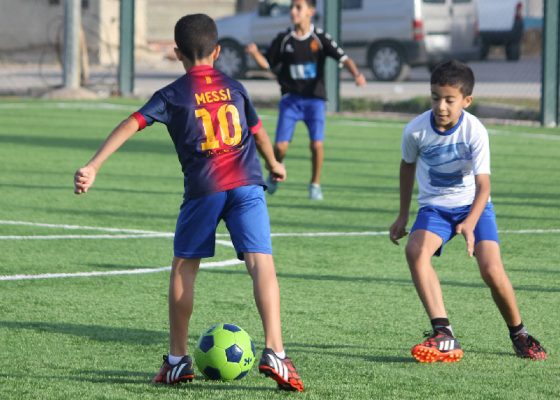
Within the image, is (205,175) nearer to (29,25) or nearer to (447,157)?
(447,157)

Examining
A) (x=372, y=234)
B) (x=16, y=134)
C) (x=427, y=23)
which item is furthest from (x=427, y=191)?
(x=427, y=23)

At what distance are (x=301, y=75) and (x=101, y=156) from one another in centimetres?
785

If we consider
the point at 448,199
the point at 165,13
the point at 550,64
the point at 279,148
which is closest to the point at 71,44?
the point at 550,64

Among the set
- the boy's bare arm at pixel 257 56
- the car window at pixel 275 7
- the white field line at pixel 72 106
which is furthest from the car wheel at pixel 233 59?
the boy's bare arm at pixel 257 56

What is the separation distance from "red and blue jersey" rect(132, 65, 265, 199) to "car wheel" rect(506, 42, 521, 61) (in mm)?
28786

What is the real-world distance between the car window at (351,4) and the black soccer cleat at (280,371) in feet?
75.1

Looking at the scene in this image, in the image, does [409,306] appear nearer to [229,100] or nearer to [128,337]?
[128,337]

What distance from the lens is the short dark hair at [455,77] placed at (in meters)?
6.64

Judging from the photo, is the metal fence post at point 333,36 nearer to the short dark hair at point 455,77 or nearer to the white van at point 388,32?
the white van at point 388,32

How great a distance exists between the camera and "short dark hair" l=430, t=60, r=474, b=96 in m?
6.64

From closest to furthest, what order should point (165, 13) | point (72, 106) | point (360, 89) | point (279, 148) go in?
1. point (279, 148)
2. point (72, 106)
3. point (360, 89)
4. point (165, 13)

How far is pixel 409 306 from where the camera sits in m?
8.05

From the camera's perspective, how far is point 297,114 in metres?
13.5

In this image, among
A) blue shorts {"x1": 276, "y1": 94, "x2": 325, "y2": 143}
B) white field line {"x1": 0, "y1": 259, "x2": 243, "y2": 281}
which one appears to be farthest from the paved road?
white field line {"x1": 0, "y1": 259, "x2": 243, "y2": 281}
